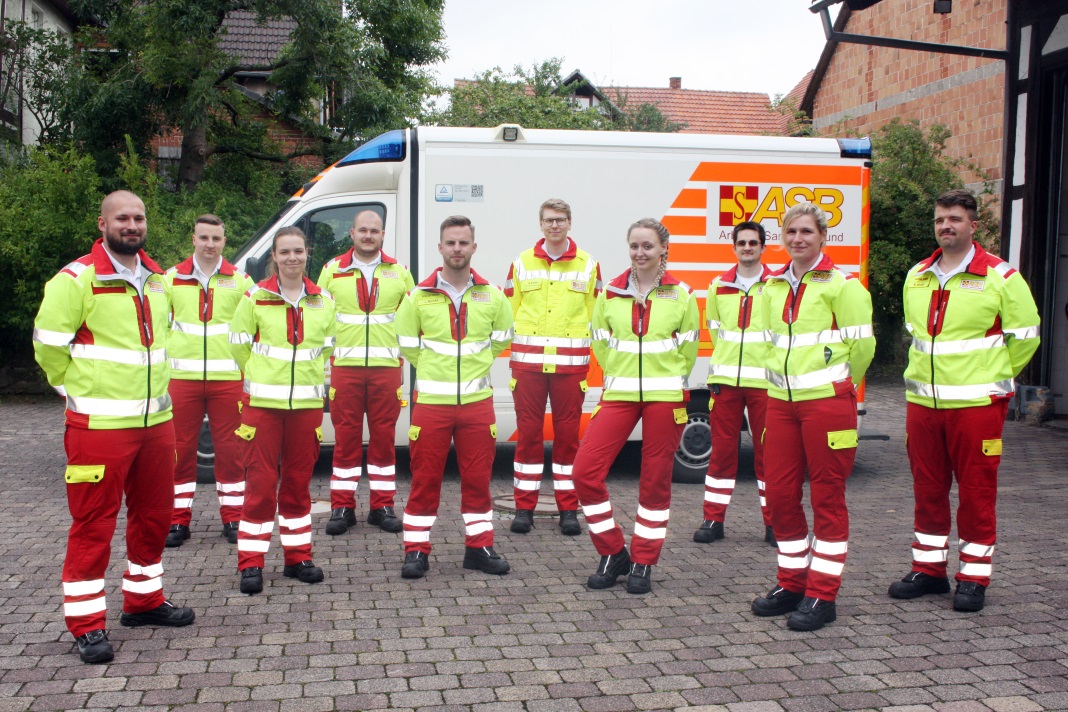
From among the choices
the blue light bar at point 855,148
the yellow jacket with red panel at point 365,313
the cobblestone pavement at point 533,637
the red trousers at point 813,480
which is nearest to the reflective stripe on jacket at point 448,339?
the yellow jacket with red panel at point 365,313

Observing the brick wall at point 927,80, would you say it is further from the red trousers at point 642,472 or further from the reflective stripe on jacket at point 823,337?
the red trousers at point 642,472

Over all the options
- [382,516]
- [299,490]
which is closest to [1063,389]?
[382,516]

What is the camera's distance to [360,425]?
7125mm

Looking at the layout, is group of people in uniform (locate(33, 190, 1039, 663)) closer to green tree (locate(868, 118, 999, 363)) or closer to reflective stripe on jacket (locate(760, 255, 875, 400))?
reflective stripe on jacket (locate(760, 255, 875, 400))

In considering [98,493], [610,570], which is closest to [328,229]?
[610,570]

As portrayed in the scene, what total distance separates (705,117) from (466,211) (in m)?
33.5

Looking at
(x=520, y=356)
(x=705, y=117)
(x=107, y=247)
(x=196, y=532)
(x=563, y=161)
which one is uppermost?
(x=705, y=117)

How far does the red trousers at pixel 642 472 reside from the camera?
567cm

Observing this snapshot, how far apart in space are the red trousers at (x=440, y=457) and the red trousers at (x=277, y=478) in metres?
0.57

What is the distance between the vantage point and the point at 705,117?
4019 cm

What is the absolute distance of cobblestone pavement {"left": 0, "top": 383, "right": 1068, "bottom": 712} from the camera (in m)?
4.15

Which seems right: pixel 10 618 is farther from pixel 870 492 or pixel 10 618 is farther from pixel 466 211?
pixel 870 492

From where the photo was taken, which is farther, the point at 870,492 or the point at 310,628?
the point at 870,492

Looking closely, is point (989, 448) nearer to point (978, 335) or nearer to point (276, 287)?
point (978, 335)
